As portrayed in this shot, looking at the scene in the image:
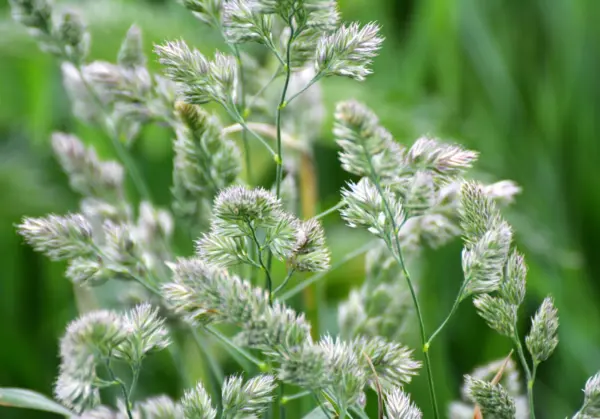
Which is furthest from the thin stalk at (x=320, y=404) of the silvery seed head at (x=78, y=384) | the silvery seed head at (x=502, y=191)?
the silvery seed head at (x=502, y=191)

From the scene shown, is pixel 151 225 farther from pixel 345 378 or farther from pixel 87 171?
pixel 345 378

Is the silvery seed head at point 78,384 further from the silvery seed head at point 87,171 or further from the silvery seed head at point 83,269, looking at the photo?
the silvery seed head at point 87,171

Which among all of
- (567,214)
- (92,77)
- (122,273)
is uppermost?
(567,214)

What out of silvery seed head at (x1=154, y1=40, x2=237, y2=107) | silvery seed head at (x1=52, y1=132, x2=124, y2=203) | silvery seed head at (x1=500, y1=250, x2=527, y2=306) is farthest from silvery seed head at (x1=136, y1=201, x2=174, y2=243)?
silvery seed head at (x1=500, y1=250, x2=527, y2=306)

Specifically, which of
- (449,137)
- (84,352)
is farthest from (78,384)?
(449,137)

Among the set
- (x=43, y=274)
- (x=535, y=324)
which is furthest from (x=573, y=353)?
(x=43, y=274)

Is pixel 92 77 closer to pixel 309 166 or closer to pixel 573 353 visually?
pixel 309 166

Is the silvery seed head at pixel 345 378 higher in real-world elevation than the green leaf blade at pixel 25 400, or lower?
higher

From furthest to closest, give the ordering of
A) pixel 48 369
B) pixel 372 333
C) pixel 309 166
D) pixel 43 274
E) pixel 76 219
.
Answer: pixel 43 274 → pixel 48 369 → pixel 309 166 → pixel 372 333 → pixel 76 219
